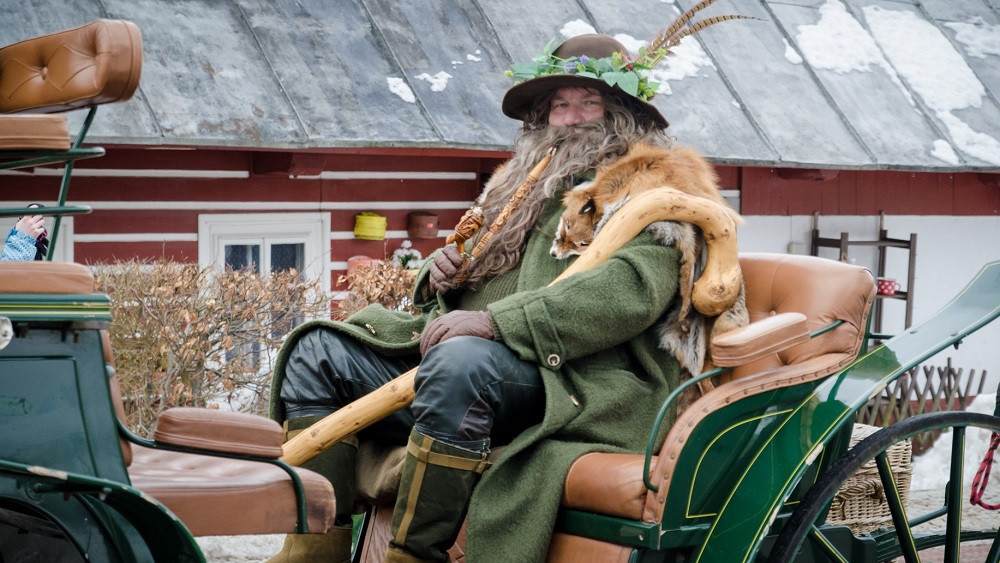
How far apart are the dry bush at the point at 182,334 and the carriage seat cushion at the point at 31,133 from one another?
2.97m

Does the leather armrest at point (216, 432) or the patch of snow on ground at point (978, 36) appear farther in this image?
the patch of snow on ground at point (978, 36)

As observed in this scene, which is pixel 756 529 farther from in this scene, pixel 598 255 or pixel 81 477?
pixel 81 477

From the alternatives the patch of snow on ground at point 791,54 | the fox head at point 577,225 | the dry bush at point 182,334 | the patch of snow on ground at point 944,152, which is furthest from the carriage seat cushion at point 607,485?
the patch of snow on ground at point 791,54

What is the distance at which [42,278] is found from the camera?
2.04 m

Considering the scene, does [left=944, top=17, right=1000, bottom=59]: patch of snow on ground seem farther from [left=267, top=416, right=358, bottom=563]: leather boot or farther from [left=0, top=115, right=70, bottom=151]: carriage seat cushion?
[left=0, top=115, right=70, bottom=151]: carriage seat cushion

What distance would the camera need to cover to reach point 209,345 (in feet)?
16.9

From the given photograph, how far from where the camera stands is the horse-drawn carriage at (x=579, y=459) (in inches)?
80.7

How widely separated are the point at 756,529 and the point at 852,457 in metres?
0.34

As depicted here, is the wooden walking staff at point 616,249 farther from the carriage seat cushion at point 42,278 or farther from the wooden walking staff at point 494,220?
the carriage seat cushion at point 42,278

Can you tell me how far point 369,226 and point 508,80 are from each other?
4.77 ft

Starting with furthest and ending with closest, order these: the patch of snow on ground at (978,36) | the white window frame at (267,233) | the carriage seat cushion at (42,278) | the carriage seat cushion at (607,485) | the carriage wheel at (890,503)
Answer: the patch of snow on ground at (978,36) → the white window frame at (267,233) → the carriage wheel at (890,503) → the carriage seat cushion at (607,485) → the carriage seat cushion at (42,278)

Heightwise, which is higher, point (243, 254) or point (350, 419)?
point (243, 254)

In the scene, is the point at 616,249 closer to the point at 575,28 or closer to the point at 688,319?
the point at 688,319

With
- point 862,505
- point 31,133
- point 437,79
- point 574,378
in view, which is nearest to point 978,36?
point 437,79
